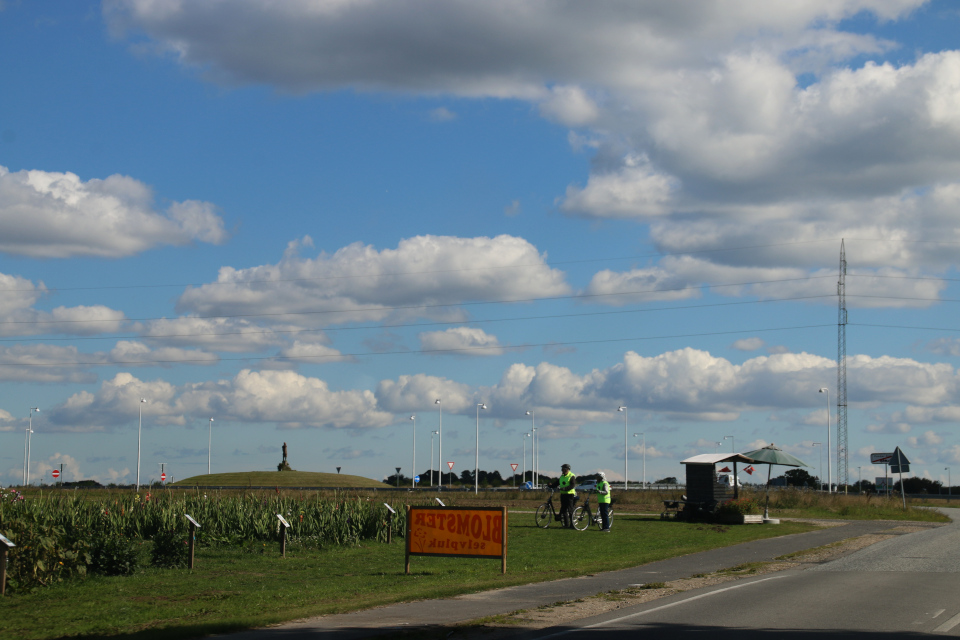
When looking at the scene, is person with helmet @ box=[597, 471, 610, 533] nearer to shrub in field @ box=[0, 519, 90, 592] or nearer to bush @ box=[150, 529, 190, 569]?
bush @ box=[150, 529, 190, 569]

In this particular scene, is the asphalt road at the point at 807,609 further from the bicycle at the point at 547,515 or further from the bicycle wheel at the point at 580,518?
the bicycle at the point at 547,515

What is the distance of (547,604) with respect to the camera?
1241 centimetres

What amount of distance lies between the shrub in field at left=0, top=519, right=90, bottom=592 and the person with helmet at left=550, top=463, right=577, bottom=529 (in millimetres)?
14800

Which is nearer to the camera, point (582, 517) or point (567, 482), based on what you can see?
point (567, 482)

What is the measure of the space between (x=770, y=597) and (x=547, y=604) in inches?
129

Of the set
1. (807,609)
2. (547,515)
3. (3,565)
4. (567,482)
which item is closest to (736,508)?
(547,515)

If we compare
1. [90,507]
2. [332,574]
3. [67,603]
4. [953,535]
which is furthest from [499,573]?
[953,535]

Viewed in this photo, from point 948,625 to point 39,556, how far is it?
41.1 ft

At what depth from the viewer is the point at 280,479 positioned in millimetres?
82062

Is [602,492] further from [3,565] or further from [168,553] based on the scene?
[3,565]

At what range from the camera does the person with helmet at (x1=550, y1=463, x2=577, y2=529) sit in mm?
26931

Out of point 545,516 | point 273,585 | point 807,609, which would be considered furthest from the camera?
A: point 545,516

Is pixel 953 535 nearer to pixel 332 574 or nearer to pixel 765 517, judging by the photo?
pixel 765 517

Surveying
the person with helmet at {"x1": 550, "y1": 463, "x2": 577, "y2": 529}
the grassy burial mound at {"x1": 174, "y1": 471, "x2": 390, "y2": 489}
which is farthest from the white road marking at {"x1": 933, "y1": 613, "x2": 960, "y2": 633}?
the grassy burial mound at {"x1": 174, "y1": 471, "x2": 390, "y2": 489}
